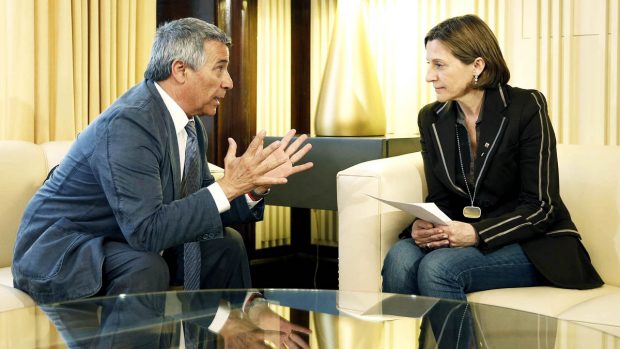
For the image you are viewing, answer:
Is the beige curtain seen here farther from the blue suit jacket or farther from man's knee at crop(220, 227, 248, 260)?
man's knee at crop(220, 227, 248, 260)

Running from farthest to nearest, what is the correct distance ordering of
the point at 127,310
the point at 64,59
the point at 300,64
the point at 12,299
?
the point at 300,64, the point at 64,59, the point at 12,299, the point at 127,310

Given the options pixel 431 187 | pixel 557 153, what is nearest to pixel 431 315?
pixel 431 187

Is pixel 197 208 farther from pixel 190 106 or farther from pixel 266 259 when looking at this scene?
pixel 266 259

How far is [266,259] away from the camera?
425 centimetres

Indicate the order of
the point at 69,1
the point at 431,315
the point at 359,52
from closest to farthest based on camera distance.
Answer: the point at 431,315
the point at 69,1
the point at 359,52

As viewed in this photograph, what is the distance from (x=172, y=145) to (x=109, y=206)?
0.24 meters

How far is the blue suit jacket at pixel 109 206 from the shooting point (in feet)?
7.10

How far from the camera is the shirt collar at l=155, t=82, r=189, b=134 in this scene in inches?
94.6

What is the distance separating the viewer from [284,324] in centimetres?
157

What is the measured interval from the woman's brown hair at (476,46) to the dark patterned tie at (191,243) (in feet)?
2.79

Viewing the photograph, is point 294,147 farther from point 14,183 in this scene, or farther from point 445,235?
point 14,183

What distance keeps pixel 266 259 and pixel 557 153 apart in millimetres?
1956

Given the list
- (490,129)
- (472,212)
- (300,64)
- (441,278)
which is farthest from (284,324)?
(300,64)

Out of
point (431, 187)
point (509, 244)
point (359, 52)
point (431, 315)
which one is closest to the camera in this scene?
point (431, 315)
